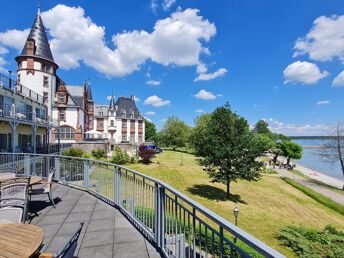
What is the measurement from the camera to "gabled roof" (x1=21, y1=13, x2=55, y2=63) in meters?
27.9

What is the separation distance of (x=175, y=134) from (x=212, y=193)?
38376 mm

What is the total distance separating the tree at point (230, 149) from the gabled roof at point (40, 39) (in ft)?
99.5

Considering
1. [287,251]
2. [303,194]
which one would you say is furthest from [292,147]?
[287,251]

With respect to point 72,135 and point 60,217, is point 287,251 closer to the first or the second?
point 60,217

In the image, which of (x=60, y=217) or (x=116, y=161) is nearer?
(x=60, y=217)

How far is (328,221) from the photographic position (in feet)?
46.8

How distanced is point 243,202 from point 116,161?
716 inches

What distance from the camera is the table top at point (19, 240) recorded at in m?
1.87

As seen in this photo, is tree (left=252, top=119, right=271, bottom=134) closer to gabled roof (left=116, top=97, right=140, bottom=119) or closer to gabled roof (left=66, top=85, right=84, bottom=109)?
gabled roof (left=116, top=97, right=140, bottom=119)

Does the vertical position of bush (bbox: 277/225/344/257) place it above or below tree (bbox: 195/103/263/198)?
below

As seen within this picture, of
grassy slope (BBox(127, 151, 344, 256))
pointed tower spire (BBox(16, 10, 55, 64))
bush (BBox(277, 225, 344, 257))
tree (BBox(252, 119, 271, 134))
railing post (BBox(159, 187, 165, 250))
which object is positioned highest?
pointed tower spire (BBox(16, 10, 55, 64))

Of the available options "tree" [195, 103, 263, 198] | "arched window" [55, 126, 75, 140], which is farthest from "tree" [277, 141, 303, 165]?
"arched window" [55, 126, 75, 140]

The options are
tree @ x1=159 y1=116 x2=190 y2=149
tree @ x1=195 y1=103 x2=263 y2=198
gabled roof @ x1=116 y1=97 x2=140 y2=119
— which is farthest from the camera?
tree @ x1=159 y1=116 x2=190 y2=149

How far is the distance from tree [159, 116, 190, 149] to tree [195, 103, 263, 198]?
1449 inches
